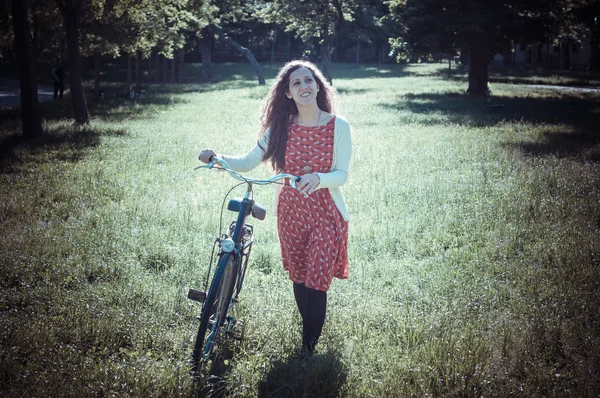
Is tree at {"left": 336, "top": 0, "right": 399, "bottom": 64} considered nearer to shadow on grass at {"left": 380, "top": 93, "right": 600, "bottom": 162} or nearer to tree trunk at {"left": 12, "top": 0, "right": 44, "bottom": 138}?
shadow on grass at {"left": 380, "top": 93, "right": 600, "bottom": 162}

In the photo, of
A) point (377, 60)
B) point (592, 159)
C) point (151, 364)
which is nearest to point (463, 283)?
point (151, 364)

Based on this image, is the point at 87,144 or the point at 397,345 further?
the point at 87,144

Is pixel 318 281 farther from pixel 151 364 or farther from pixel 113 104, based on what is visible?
pixel 113 104

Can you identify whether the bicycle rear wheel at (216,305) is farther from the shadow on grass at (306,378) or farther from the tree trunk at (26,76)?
the tree trunk at (26,76)

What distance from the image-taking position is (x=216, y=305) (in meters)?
3.94

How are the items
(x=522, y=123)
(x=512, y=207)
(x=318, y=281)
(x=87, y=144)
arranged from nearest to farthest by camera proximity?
(x=318, y=281) → (x=512, y=207) → (x=87, y=144) → (x=522, y=123)

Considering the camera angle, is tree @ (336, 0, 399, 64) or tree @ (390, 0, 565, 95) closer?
tree @ (390, 0, 565, 95)

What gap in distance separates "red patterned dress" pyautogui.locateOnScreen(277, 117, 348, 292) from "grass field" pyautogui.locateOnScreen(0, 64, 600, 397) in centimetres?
66

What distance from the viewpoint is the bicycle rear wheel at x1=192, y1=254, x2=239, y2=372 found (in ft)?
12.1

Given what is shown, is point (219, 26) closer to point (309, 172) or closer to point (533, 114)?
point (533, 114)

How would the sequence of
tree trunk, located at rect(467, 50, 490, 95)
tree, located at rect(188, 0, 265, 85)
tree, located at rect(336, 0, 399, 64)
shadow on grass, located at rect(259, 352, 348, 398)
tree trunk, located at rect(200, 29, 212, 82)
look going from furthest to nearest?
1. tree, located at rect(336, 0, 399, 64)
2. tree trunk, located at rect(200, 29, 212, 82)
3. tree, located at rect(188, 0, 265, 85)
4. tree trunk, located at rect(467, 50, 490, 95)
5. shadow on grass, located at rect(259, 352, 348, 398)

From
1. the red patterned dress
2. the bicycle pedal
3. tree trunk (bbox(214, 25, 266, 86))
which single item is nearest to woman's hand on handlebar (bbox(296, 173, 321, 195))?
the red patterned dress

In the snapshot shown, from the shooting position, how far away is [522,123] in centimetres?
1678

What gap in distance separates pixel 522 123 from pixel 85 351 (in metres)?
15.2
